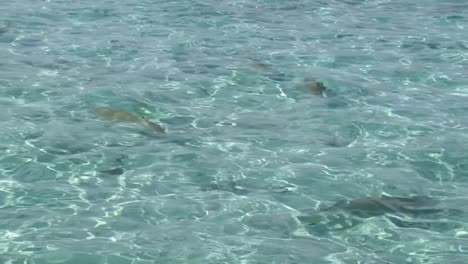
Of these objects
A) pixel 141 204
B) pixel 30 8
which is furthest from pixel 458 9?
pixel 141 204

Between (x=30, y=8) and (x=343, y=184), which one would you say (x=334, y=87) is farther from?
(x=30, y=8)

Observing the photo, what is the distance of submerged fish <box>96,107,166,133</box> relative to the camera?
1182 cm

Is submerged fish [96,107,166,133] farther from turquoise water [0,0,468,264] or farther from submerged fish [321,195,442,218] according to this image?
submerged fish [321,195,442,218]

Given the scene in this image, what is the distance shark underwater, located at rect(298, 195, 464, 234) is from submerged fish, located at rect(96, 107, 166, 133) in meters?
2.94

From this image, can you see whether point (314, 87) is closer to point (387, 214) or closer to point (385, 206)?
point (385, 206)

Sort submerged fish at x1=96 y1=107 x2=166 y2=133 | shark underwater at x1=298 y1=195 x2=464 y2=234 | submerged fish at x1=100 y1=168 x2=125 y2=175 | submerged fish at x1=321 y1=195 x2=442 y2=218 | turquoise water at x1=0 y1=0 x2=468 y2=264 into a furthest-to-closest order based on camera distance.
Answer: submerged fish at x1=96 y1=107 x2=166 y2=133, submerged fish at x1=100 y1=168 x2=125 y2=175, submerged fish at x1=321 y1=195 x2=442 y2=218, shark underwater at x1=298 y1=195 x2=464 y2=234, turquoise water at x1=0 y1=0 x2=468 y2=264

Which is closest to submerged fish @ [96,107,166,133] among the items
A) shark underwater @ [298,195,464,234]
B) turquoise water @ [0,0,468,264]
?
turquoise water @ [0,0,468,264]

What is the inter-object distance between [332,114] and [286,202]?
2.90 metres

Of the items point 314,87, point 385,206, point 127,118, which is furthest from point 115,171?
point 314,87

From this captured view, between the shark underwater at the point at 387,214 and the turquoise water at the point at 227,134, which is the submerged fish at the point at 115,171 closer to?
the turquoise water at the point at 227,134

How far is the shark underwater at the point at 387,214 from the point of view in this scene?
9383 millimetres

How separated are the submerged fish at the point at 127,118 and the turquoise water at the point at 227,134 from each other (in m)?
0.12

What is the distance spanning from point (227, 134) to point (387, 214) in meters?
2.80

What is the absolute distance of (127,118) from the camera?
11.9m
